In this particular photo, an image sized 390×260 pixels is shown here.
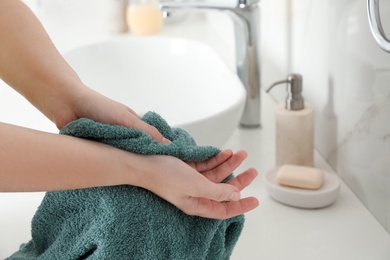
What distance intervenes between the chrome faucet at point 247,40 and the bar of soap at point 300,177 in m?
0.34

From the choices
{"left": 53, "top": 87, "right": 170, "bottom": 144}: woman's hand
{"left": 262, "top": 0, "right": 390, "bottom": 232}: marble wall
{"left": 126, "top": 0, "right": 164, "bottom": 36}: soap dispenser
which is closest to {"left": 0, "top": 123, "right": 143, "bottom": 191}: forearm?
{"left": 53, "top": 87, "right": 170, "bottom": 144}: woman's hand

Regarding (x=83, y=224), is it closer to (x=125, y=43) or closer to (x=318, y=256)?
(x=318, y=256)

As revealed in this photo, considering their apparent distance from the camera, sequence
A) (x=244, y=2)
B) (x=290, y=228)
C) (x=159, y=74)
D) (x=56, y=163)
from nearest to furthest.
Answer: (x=56, y=163) → (x=290, y=228) → (x=244, y=2) → (x=159, y=74)

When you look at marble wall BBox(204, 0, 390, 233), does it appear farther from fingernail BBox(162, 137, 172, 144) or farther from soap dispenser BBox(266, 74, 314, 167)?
fingernail BBox(162, 137, 172, 144)

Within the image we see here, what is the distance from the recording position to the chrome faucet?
1423mm

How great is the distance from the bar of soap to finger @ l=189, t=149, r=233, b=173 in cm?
27

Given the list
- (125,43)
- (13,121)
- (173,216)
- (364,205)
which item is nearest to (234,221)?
(173,216)

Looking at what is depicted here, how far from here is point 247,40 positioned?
4.80 feet

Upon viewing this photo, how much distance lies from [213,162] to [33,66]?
28 cm

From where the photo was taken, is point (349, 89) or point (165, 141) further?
point (349, 89)

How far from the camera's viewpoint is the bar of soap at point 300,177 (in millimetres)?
1144

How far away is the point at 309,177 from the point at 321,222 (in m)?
0.08

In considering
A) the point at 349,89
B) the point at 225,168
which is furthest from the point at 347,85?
the point at 225,168

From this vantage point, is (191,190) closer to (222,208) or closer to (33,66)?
(222,208)
